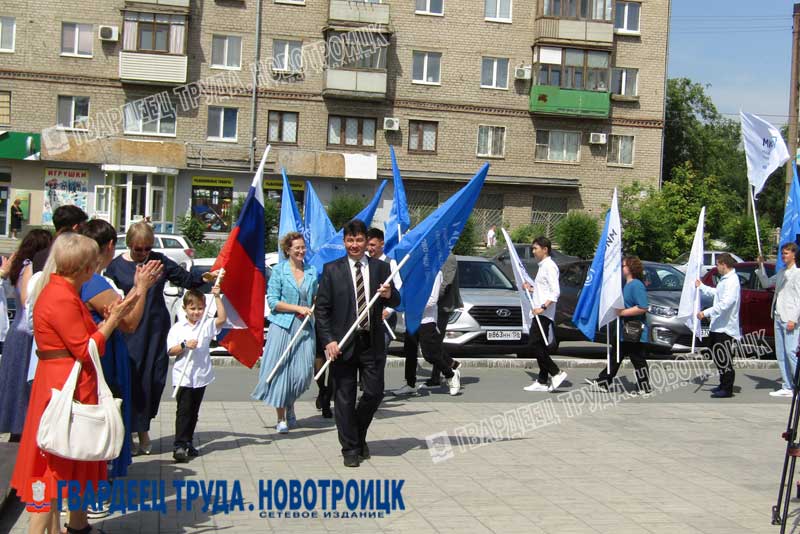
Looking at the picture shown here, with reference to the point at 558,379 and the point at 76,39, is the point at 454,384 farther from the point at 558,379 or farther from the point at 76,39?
the point at 76,39

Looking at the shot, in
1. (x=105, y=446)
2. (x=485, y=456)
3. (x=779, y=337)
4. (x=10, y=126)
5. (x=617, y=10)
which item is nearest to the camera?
(x=105, y=446)

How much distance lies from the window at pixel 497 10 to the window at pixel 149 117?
48.9ft

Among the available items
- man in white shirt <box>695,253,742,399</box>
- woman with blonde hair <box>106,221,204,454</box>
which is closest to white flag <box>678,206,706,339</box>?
man in white shirt <box>695,253,742,399</box>

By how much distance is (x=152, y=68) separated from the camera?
131ft

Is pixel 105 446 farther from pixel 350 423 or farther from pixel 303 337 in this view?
A: pixel 303 337

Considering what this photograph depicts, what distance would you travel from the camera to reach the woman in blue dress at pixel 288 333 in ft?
29.9

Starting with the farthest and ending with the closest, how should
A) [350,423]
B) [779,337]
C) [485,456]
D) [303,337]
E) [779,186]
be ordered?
[779,186], [779,337], [303,337], [485,456], [350,423]

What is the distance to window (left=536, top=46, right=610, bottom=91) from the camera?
44844 millimetres

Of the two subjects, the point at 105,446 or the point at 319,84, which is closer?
the point at 105,446

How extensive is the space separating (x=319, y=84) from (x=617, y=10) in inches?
590

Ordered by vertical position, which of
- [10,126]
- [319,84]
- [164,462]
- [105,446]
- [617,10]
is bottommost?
[164,462]

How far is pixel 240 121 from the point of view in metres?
41.5

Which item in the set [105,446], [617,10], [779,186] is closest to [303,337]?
[105,446]

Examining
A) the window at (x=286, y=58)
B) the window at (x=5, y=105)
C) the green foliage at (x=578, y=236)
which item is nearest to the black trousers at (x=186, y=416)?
the green foliage at (x=578, y=236)
